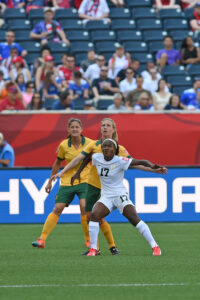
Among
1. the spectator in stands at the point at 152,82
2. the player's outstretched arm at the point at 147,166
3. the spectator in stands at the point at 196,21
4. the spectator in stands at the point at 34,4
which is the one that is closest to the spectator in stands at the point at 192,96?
the spectator in stands at the point at 152,82

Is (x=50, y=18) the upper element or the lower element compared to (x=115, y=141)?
upper

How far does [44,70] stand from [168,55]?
4.02 metres

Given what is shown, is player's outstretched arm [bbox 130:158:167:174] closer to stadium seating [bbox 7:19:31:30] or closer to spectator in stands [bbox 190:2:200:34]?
stadium seating [bbox 7:19:31:30]

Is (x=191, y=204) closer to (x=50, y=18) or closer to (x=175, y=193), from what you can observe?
(x=175, y=193)

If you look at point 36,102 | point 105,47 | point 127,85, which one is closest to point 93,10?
point 105,47

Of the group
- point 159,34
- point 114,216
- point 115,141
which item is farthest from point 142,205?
point 159,34

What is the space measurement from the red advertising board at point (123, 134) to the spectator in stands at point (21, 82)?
153 cm

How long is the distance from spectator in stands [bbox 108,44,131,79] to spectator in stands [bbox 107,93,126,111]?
2148 mm

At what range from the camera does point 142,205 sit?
53.7 feet

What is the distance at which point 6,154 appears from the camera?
16766 millimetres

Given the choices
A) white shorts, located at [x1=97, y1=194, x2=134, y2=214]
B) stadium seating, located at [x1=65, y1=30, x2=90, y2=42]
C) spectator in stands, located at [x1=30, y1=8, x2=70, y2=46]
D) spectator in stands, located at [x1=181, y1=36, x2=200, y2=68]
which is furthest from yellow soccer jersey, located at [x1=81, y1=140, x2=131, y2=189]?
stadium seating, located at [x1=65, y1=30, x2=90, y2=42]

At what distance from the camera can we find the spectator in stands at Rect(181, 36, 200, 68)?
21.6 metres

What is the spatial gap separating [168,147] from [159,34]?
5.91 metres

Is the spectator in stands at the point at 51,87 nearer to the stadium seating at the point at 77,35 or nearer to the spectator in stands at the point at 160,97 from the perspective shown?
the spectator in stands at the point at 160,97
